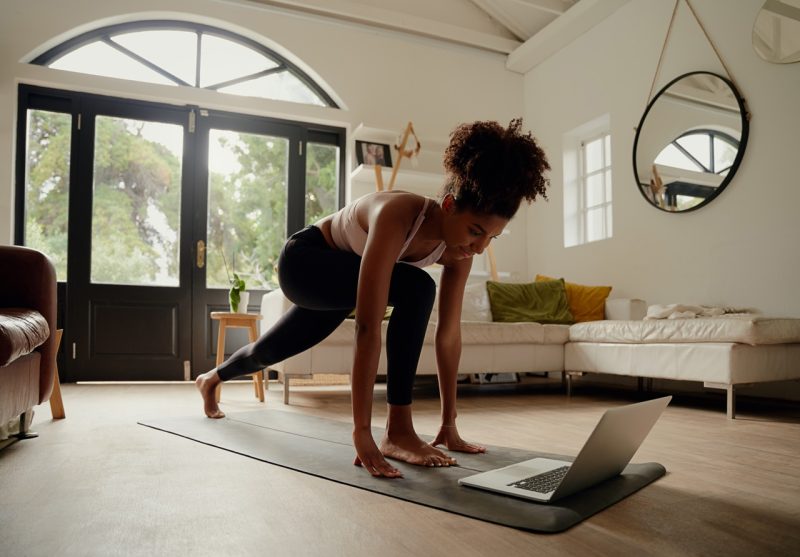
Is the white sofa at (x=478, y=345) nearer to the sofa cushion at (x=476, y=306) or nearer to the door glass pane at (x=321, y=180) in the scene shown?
the sofa cushion at (x=476, y=306)

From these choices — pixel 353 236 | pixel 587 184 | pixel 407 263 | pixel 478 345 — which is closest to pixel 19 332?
pixel 353 236

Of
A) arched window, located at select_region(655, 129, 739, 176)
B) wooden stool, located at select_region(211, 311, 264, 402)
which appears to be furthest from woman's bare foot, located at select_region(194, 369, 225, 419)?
arched window, located at select_region(655, 129, 739, 176)

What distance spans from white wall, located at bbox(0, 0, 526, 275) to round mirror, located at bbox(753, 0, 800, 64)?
8.37 ft

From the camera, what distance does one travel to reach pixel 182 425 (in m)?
2.18

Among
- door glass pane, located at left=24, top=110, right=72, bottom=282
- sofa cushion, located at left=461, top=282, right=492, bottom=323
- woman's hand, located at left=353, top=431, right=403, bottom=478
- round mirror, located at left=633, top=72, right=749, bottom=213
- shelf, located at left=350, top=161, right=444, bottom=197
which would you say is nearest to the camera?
woman's hand, located at left=353, top=431, right=403, bottom=478

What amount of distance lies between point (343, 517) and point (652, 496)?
660 mm

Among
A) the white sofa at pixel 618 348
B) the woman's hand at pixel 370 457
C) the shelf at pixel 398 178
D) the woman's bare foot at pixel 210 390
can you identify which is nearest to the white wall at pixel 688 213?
the white sofa at pixel 618 348

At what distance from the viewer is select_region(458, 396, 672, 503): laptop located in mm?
1120

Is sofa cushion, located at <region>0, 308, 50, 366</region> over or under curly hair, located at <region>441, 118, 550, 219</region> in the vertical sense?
under

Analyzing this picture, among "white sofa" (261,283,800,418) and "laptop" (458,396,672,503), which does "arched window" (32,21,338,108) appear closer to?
"white sofa" (261,283,800,418)

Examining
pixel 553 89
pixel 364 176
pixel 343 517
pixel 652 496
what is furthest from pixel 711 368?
pixel 553 89

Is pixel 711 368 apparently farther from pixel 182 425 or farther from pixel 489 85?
pixel 489 85

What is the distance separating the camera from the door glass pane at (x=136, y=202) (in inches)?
178

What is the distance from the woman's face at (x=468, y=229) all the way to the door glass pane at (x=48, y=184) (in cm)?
391
